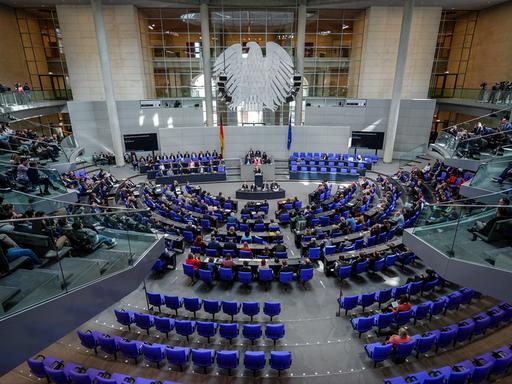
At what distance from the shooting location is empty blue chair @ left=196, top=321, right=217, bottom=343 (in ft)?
24.6

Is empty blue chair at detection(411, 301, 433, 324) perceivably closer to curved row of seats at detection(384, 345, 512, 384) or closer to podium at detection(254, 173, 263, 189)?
curved row of seats at detection(384, 345, 512, 384)

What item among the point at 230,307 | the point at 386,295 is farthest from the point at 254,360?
the point at 386,295

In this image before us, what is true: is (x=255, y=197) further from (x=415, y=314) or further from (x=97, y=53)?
(x=97, y=53)

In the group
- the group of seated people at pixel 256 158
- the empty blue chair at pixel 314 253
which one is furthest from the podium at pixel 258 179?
the empty blue chair at pixel 314 253

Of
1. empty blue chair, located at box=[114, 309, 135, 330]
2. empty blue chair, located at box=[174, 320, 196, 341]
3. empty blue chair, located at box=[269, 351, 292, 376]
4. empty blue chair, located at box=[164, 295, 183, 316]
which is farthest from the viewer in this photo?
empty blue chair, located at box=[164, 295, 183, 316]

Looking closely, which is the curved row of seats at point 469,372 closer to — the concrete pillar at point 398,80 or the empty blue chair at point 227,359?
the empty blue chair at point 227,359

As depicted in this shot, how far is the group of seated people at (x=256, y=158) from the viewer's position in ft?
71.3

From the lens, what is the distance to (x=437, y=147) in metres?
17.0

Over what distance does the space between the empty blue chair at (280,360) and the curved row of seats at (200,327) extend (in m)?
0.80

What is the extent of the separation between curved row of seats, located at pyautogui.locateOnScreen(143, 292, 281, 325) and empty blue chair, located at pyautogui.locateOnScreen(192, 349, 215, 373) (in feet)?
5.23

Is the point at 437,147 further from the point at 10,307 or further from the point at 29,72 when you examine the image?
the point at 29,72

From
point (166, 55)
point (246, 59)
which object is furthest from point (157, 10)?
point (246, 59)

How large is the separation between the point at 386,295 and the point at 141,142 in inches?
874

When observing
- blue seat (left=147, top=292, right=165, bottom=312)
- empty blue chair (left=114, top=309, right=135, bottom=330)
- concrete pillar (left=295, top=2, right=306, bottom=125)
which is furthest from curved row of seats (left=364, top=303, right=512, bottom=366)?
concrete pillar (left=295, top=2, right=306, bottom=125)
